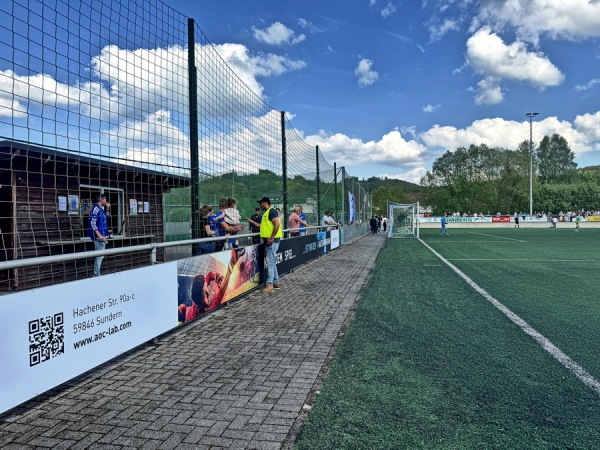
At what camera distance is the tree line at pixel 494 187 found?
7319 centimetres

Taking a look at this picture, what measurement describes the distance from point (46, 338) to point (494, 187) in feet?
259

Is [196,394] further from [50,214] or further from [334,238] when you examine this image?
[334,238]

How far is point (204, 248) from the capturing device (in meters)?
6.69

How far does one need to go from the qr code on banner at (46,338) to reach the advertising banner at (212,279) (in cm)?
184

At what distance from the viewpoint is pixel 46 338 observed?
10.7 ft

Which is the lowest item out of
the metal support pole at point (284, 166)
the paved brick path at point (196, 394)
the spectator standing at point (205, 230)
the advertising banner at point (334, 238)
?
the paved brick path at point (196, 394)

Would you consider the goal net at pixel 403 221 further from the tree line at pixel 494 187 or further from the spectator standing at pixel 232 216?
the tree line at pixel 494 187

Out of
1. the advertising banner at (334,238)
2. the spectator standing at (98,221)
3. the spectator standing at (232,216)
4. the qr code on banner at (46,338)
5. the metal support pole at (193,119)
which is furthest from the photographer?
the advertising banner at (334,238)

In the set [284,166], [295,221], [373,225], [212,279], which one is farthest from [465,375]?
[373,225]

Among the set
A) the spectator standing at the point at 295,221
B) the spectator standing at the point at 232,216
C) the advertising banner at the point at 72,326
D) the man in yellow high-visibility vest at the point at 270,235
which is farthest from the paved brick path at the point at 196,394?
the spectator standing at the point at 295,221

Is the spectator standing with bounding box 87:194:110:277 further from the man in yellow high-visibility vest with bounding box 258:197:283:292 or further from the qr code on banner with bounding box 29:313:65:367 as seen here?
the qr code on banner with bounding box 29:313:65:367

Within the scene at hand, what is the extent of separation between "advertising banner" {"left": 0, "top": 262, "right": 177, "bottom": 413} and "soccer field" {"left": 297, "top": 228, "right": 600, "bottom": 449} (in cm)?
202

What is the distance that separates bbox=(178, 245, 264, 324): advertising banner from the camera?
535 centimetres

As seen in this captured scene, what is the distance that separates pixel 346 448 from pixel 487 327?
350cm
